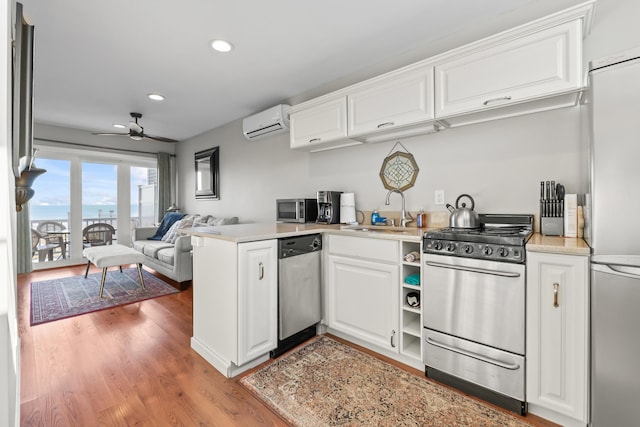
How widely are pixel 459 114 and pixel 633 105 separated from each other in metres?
0.87

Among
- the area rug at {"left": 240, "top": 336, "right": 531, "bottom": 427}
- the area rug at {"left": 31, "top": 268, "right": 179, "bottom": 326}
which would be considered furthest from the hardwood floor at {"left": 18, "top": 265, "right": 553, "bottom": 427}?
the area rug at {"left": 31, "top": 268, "right": 179, "bottom": 326}

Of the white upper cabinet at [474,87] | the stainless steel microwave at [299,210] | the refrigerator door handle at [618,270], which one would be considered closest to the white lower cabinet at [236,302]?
the stainless steel microwave at [299,210]

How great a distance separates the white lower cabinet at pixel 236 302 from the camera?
1903mm

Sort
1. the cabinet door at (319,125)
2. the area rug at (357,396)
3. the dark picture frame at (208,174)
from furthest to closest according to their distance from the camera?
1. the dark picture frame at (208,174)
2. the cabinet door at (319,125)
3. the area rug at (357,396)

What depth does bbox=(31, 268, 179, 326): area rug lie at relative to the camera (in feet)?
9.92

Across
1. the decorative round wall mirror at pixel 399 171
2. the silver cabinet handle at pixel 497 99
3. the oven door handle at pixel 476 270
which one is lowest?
the oven door handle at pixel 476 270

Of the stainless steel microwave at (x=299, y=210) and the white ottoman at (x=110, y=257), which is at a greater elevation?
the stainless steel microwave at (x=299, y=210)

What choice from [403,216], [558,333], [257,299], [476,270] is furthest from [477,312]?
[257,299]

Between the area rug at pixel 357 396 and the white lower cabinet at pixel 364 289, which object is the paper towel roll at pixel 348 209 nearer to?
the white lower cabinet at pixel 364 289

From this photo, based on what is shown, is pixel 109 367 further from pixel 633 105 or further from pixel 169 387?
pixel 633 105

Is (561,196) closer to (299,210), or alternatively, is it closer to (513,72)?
(513,72)

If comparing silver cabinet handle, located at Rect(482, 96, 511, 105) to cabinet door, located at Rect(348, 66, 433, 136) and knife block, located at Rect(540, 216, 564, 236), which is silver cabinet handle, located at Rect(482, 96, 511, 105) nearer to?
cabinet door, located at Rect(348, 66, 433, 136)

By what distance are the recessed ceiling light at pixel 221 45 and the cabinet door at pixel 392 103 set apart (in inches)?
42.6

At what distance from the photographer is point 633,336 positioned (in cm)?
124
